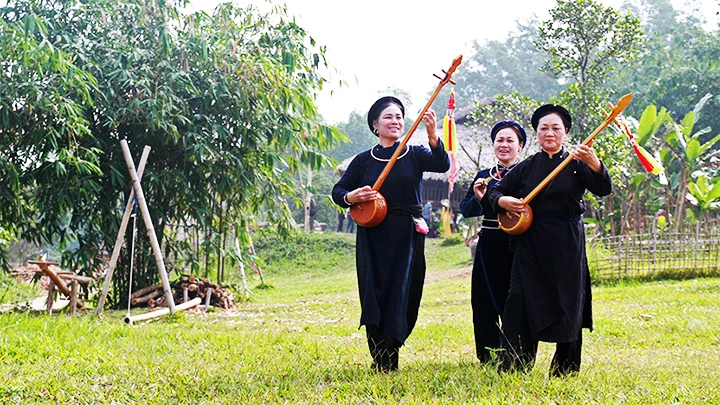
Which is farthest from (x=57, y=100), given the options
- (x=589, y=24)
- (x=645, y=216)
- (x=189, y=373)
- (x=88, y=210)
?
(x=645, y=216)

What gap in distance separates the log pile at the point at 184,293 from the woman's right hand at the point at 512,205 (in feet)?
21.7

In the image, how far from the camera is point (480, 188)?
5195mm

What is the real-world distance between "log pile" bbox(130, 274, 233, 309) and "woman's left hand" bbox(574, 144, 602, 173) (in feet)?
23.3

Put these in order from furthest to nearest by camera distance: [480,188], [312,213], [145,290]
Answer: [312,213] < [145,290] < [480,188]

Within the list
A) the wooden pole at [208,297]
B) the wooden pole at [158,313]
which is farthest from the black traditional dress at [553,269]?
the wooden pole at [208,297]

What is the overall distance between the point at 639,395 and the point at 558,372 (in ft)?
2.49

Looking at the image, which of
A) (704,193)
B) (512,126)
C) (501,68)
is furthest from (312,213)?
(501,68)

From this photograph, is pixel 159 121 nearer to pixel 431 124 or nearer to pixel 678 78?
pixel 431 124

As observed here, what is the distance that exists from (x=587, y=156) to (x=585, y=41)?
10574 millimetres

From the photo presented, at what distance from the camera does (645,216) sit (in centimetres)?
1706

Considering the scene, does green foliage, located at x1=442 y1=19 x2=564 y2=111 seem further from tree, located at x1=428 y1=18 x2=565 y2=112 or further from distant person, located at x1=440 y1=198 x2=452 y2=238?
distant person, located at x1=440 y1=198 x2=452 y2=238

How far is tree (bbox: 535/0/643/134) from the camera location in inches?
553

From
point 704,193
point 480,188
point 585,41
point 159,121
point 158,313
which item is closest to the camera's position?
point 480,188

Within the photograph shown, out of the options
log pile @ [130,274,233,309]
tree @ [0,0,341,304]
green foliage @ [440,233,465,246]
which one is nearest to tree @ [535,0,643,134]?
tree @ [0,0,341,304]
